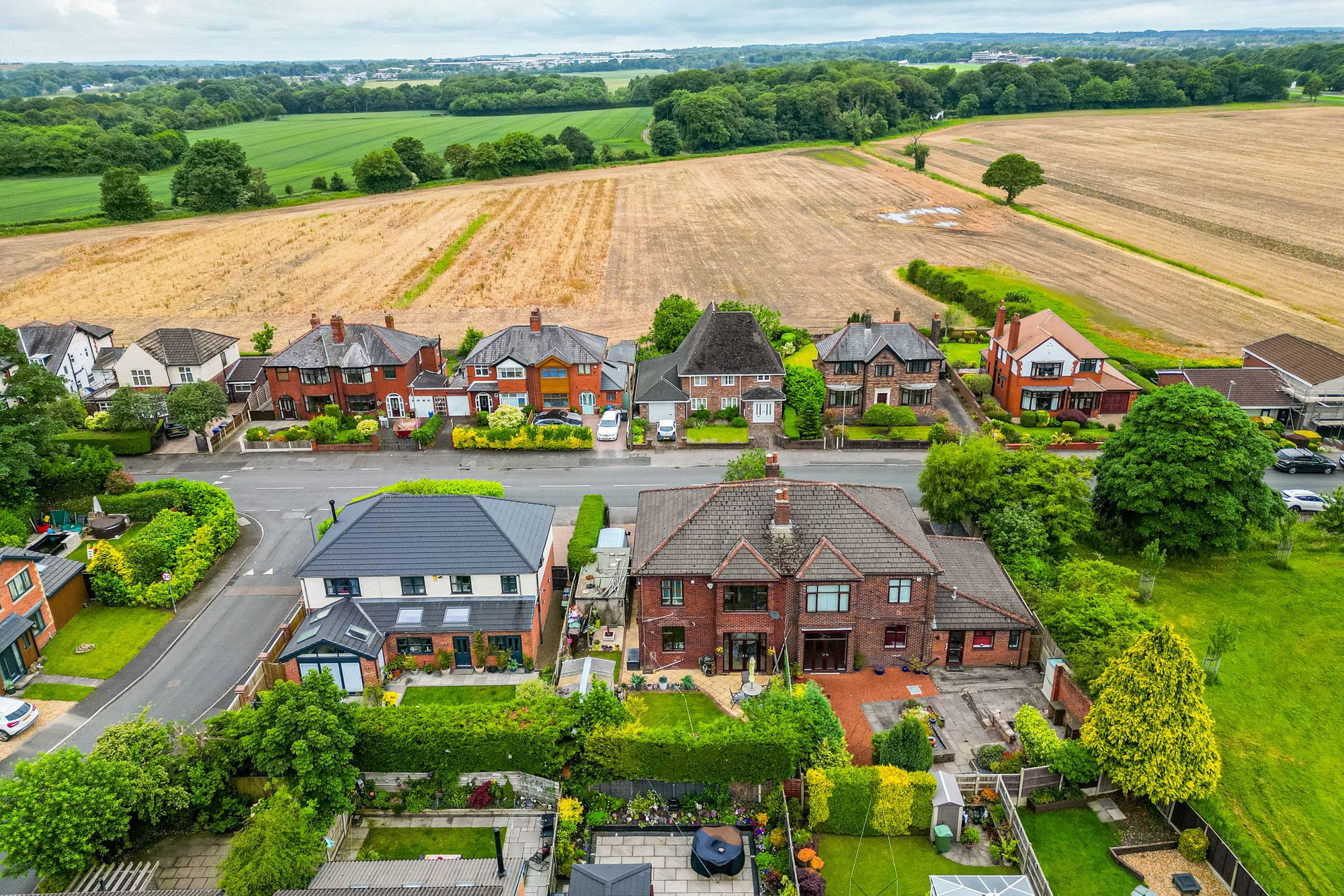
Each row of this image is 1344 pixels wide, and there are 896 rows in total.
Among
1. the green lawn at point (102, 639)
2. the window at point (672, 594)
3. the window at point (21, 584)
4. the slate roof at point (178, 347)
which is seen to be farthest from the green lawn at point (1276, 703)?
the slate roof at point (178, 347)

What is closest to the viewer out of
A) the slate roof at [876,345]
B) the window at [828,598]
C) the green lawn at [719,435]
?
the window at [828,598]

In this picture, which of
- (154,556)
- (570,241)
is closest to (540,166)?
(570,241)

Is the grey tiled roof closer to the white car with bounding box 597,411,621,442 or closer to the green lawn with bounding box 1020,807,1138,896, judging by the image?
the white car with bounding box 597,411,621,442

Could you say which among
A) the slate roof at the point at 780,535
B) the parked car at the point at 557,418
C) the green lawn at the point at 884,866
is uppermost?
the slate roof at the point at 780,535

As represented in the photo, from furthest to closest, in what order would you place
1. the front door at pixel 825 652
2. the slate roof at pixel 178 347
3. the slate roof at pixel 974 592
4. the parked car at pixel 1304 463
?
the slate roof at pixel 178 347 < the parked car at pixel 1304 463 < the slate roof at pixel 974 592 < the front door at pixel 825 652

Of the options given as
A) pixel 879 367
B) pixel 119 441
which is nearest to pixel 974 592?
pixel 879 367

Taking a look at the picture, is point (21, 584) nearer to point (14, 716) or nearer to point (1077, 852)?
point (14, 716)

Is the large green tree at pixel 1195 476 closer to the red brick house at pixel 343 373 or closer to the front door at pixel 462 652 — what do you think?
the front door at pixel 462 652
